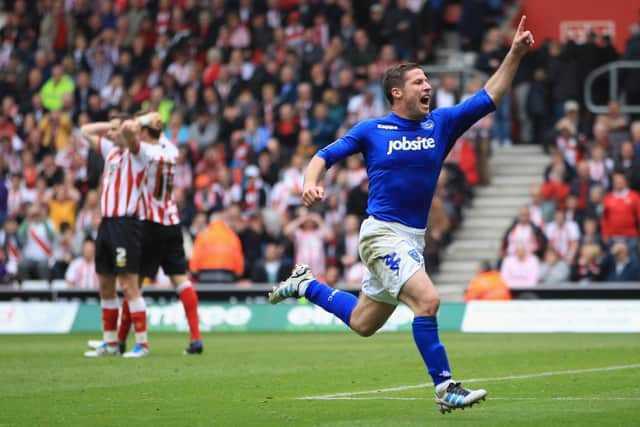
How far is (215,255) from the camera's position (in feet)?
78.1

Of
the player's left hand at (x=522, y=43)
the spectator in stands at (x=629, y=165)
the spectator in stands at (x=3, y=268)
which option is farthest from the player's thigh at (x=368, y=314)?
the spectator in stands at (x=3, y=268)

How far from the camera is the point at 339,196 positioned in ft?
84.5

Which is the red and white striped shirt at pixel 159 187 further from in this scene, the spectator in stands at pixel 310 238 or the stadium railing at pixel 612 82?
the stadium railing at pixel 612 82

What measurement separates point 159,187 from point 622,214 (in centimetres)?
959

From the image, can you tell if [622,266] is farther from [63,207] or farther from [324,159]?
[324,159]

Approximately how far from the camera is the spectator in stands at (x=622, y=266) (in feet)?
73.5

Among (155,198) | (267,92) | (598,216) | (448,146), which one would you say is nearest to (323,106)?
(267,92)

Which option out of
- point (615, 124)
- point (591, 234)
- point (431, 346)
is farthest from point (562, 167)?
point (431, 346)

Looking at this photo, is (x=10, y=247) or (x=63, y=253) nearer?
(x=63, y=253)

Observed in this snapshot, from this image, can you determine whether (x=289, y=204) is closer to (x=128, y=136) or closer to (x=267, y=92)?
(x=267, y=92)

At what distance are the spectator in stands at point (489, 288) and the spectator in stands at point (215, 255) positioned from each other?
3992 mm

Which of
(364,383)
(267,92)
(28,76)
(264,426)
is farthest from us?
(28,76)

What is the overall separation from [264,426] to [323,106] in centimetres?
1786

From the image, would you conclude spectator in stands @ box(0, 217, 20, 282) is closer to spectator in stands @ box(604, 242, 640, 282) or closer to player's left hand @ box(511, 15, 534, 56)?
spectator in stands @ box(604, 242, 640, 282)
